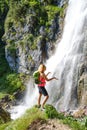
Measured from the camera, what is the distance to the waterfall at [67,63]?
120ft

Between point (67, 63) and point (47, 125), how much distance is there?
91.5 feet

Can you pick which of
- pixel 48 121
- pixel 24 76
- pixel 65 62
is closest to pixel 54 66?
pixel 65 62

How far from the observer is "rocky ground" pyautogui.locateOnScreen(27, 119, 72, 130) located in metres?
11.0

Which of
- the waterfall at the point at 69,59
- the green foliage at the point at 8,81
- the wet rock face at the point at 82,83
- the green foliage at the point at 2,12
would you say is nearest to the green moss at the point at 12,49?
the green foliage at the point at 8,81

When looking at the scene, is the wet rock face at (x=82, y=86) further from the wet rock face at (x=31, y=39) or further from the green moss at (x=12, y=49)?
the green moss at (x=12, y=49)

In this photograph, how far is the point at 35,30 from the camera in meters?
47.2

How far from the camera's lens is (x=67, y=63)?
128 ft

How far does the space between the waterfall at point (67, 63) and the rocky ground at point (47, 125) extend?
78.1 ft

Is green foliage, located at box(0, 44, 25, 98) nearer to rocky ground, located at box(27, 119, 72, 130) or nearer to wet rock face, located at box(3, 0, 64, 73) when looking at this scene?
wet rock face, located at box(3, 0, 64, 73)

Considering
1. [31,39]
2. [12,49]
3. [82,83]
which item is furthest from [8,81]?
[82,83]

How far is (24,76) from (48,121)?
34942 millimetres

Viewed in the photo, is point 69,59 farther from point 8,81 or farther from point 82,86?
point 8,81

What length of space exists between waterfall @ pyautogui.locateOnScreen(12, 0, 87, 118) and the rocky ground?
23798mm

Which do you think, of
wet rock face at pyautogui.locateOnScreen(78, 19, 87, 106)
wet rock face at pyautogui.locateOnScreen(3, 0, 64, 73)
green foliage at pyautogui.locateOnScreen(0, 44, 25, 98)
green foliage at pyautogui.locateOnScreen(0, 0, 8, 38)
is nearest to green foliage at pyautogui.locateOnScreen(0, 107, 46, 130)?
wet rock face at pyautogui.locateOnScreen(78, 19, 87, 106)
